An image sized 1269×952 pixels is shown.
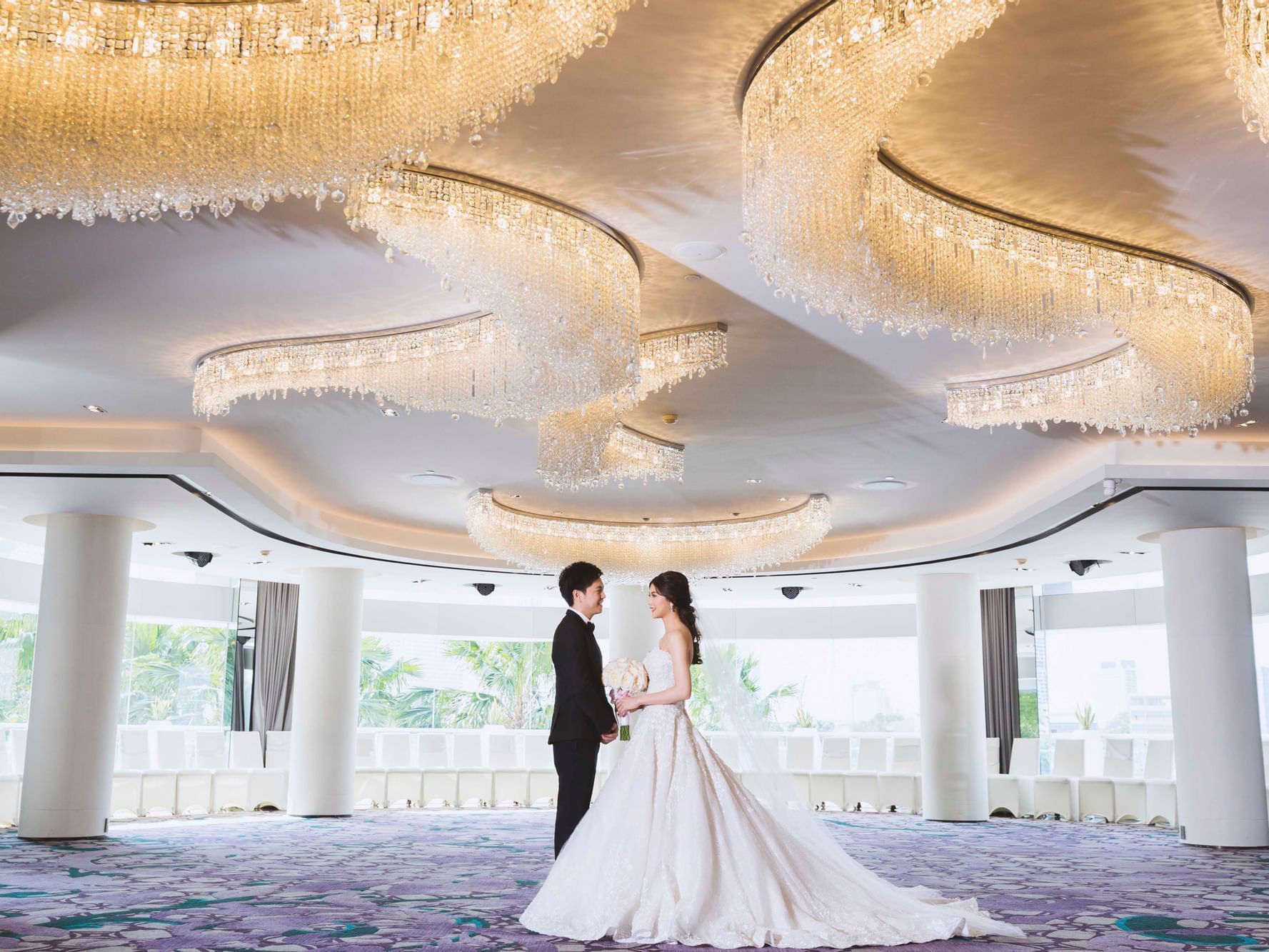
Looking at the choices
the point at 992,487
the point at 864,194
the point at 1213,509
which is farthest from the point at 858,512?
the point at 864,194

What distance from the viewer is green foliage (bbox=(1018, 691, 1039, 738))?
18.8 meters

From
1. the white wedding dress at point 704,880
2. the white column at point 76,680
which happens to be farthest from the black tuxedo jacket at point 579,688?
the white column at point 76,680

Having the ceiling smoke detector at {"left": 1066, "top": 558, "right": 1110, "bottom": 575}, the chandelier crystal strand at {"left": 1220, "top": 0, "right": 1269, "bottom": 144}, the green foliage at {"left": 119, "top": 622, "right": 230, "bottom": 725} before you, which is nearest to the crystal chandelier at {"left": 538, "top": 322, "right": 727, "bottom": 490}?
the chandelier crystal strand at {"left": 1220, "top": 0, "right": 1269, "bottom": 144}

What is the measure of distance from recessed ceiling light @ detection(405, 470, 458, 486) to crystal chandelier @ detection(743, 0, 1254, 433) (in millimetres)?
5458

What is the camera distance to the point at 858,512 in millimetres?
13312

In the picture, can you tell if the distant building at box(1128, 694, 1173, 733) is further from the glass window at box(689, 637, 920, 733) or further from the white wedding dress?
the white wedding dress

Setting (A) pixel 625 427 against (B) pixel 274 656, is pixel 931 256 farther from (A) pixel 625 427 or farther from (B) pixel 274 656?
(B) pixel 274 656

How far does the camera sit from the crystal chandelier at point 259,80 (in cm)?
373

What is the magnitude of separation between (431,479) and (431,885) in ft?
15.6

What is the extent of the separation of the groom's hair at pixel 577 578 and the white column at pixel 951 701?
10037 mm

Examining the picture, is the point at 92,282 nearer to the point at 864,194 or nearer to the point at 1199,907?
the point at 864,194

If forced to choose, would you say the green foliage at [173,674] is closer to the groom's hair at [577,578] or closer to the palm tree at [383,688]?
the palm tree at [383,688]

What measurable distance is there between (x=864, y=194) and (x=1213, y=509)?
7452mm

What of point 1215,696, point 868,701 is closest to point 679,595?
point 1215,696
